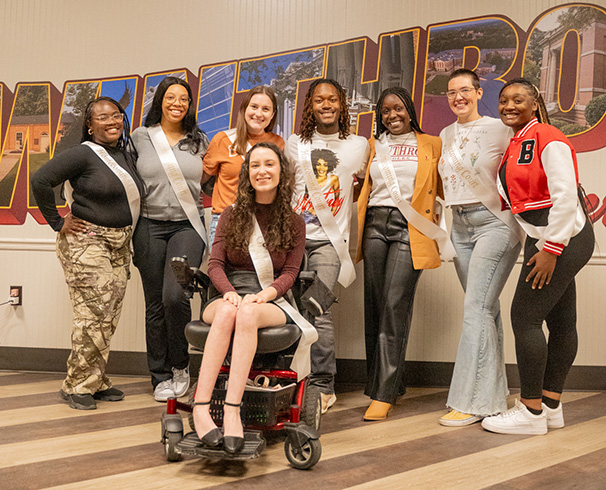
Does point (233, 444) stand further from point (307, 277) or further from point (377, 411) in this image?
point (377, 411)

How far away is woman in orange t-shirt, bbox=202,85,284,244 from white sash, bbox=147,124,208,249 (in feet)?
0.42

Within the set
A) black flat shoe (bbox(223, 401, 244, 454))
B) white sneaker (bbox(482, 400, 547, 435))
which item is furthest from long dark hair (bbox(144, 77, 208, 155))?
white sneaker (bbox(482, 400, 547, 435))

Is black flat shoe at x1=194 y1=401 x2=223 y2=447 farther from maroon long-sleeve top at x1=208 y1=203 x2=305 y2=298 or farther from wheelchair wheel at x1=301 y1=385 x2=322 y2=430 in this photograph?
maroon long-sleeve top at x1=208 y1=203 x2=305 y2=298

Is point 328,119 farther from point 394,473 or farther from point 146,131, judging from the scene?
point 394,473

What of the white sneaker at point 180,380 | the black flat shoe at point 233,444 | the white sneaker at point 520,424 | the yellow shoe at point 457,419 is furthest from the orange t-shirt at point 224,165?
the white sneaker at point 520,424

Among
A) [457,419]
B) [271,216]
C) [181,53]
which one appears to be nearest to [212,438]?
[271,216]

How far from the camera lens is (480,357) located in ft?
8.46

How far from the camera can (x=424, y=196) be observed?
2762 millimetres

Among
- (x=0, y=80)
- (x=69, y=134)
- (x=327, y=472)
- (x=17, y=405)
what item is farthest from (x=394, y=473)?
(x=0, y=80)

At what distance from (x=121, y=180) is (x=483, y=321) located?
1.72 meters

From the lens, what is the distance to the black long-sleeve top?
111 inches

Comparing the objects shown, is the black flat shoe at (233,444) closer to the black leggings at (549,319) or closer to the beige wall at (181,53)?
the black leggings at (549,319)

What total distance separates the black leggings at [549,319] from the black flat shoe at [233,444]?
1230 millimetres

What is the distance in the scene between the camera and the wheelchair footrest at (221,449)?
1882mm
